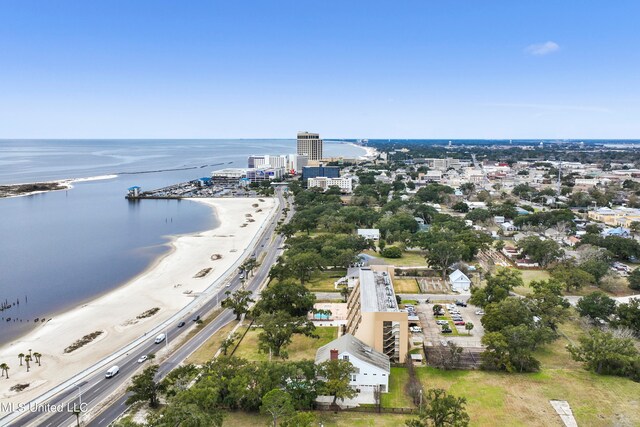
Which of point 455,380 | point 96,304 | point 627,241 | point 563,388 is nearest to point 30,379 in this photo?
point 96,304

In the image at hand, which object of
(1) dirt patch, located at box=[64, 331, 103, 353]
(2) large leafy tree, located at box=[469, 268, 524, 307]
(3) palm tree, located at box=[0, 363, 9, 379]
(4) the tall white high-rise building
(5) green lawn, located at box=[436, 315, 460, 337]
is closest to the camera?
(3) palm tree, located at box=[0, 363, 9, 379]

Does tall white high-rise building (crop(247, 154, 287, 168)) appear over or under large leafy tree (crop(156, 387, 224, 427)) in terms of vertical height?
over

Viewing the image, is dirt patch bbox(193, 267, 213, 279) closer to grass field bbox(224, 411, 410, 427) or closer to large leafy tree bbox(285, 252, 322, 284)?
large leafy tree bbox(285, 252, 322, 284)

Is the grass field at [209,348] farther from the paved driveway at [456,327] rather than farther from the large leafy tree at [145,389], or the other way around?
the paved driveway at [456,327]

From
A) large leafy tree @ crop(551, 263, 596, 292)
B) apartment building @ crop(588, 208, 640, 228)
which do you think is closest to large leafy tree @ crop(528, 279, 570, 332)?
large leafy tree @ crop(551, 263, 596, 292)

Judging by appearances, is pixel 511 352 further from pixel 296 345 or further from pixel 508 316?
pixel 296 345

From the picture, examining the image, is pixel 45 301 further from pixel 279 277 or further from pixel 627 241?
pixel 627 241
